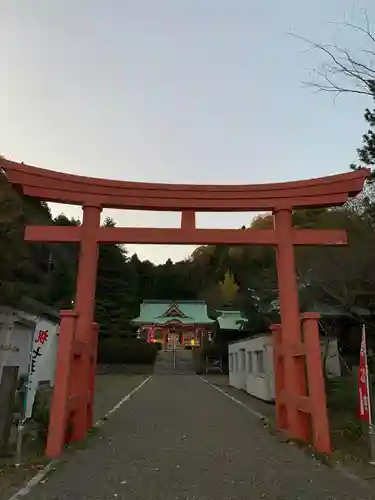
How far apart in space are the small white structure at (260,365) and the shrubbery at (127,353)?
Result: 1348 cm

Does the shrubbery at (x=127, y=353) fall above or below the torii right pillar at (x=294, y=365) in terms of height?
above

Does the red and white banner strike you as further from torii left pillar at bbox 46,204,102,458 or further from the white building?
the white building

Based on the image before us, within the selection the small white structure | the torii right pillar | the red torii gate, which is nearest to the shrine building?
the small white structure

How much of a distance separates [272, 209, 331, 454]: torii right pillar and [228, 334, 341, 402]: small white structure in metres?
6.08

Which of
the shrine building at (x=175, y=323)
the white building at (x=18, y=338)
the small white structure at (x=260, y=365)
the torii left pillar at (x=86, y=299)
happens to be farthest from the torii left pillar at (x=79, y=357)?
the shrine building at (x=175, y=323)

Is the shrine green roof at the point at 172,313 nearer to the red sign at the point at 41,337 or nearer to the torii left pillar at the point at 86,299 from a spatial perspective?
the red sign at the point at 41,337

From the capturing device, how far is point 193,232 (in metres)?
8.60

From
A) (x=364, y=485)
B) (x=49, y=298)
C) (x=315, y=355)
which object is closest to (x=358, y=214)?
(x=315, y=355)

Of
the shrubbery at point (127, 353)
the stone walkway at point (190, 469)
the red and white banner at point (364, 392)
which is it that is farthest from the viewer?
the shrubbery at point (127, 353)

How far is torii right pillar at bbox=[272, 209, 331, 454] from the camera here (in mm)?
6680

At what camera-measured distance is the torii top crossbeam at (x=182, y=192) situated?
8336 millimetres

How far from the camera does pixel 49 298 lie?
35.9 m

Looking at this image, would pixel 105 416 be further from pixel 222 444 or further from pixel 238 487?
pixel 238 487

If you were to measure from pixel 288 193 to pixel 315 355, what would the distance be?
3.32m
